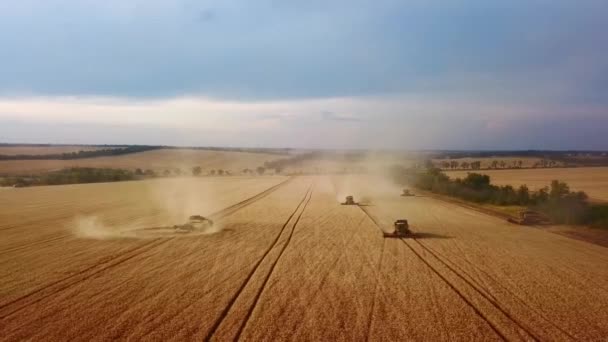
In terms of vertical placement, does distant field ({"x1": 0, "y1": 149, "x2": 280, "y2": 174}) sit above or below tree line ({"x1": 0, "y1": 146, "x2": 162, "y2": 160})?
below

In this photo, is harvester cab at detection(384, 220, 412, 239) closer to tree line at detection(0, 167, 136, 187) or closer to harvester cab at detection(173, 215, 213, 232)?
harvester cab at detection(173, 215, 213, 232)

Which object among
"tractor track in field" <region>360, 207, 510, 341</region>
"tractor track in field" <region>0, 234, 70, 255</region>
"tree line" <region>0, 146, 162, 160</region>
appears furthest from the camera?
"tree line" <region>0, 146, 162, 160</region>

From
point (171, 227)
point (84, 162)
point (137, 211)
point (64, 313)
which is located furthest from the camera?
point (84, 162)

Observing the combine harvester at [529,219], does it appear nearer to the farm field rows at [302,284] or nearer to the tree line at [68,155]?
the farm field rows at [302,284]

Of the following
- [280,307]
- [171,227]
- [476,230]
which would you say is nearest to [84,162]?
[171,227]

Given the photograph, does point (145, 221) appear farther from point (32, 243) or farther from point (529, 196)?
point (529, 196)

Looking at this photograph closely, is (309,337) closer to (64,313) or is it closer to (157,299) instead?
(157,299)

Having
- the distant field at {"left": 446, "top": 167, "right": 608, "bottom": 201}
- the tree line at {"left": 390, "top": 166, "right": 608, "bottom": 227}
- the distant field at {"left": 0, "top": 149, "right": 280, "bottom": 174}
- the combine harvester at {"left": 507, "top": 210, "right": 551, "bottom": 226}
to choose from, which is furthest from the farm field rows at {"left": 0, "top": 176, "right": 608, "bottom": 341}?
the distant field at {"left": 0, "top": 149, "right": 280, "bottom": 174}
